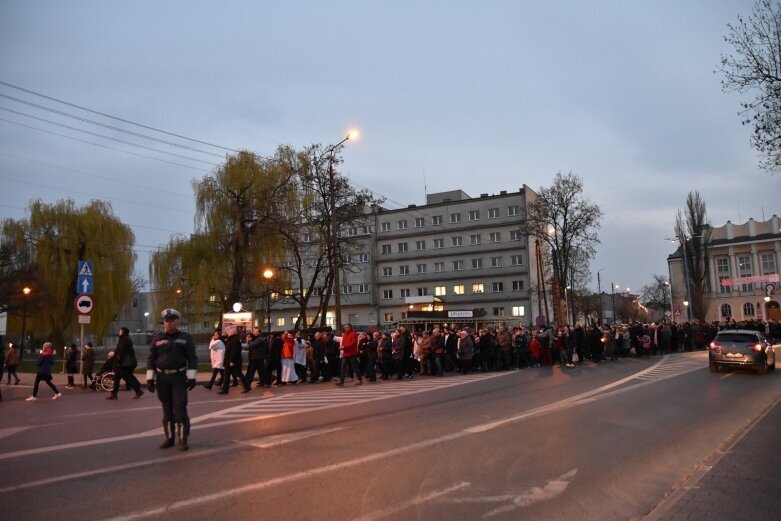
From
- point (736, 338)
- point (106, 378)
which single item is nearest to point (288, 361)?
point (106, 378)

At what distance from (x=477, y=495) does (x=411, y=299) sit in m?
66.4

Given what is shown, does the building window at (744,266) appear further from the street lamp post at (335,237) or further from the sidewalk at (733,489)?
the sidewalk at (733,489)

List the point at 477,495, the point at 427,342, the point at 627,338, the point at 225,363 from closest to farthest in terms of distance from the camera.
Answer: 1. the point at 477,495
2. the point at 225,363
3. the point at 427,342
4. the point at 627,338

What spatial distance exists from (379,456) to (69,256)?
37103 millimetres

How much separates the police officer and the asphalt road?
39 centimetres

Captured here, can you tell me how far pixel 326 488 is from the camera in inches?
257

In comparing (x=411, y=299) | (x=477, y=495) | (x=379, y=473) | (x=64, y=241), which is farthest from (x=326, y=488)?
(x=411, y=299)

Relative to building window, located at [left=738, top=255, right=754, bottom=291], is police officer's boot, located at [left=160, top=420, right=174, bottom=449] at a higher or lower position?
lower

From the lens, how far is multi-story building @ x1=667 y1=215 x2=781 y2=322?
284ft

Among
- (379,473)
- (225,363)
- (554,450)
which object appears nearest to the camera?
(379,473)

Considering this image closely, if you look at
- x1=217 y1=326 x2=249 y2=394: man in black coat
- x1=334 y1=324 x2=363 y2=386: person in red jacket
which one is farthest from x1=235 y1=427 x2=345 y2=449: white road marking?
x1=334 y1=324 x2=363 y2=386: person in red jacket

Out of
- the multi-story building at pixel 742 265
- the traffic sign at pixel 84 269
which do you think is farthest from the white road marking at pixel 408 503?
the multi-story building at pixel 742 265

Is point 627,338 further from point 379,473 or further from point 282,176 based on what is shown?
point 379,473

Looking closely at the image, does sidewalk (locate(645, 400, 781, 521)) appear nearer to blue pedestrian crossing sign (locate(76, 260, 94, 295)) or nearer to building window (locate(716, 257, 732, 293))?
blue pedestrian crossing sign (locate(76, 260, 94, 295))
